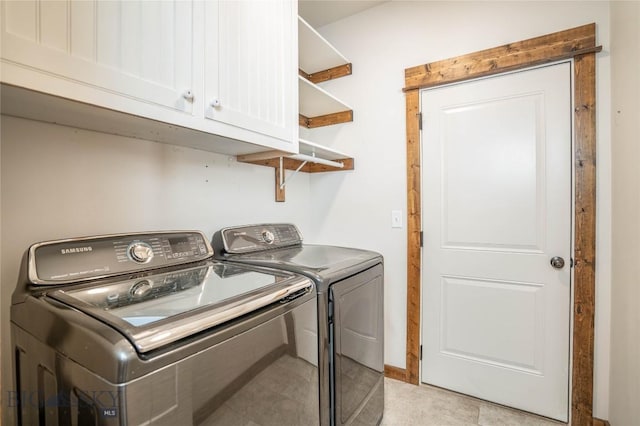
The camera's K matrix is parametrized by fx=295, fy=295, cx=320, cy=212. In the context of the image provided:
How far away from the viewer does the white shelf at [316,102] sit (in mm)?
1981

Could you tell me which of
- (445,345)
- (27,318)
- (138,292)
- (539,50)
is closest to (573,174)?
(539,50)

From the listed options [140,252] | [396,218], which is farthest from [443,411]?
[140,252]

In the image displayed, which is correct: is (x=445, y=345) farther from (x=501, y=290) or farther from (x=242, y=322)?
(x=242, y=322)

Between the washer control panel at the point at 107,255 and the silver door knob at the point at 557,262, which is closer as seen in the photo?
the washer control panel at the point at 107,255

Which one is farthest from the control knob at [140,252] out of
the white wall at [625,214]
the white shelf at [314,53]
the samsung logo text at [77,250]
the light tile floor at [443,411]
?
the white wall at [625,214]

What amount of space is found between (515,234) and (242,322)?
177 cm

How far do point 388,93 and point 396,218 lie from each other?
3.09 ft

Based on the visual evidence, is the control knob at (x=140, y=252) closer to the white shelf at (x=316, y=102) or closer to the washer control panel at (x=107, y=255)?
the washer control panel at (x=107, y=255)

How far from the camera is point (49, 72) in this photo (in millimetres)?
723

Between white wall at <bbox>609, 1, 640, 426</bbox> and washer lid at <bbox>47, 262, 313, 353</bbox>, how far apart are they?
5.01 ft

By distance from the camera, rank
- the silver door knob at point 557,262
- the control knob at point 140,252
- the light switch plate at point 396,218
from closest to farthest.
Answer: the control knob at point 140,252 < the silver door knob at point 557,262 < the light switch plate at point 396,218

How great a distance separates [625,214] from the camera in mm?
1445

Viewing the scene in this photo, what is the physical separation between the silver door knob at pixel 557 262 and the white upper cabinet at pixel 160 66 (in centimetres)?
165

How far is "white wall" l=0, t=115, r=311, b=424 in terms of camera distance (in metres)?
0.96
